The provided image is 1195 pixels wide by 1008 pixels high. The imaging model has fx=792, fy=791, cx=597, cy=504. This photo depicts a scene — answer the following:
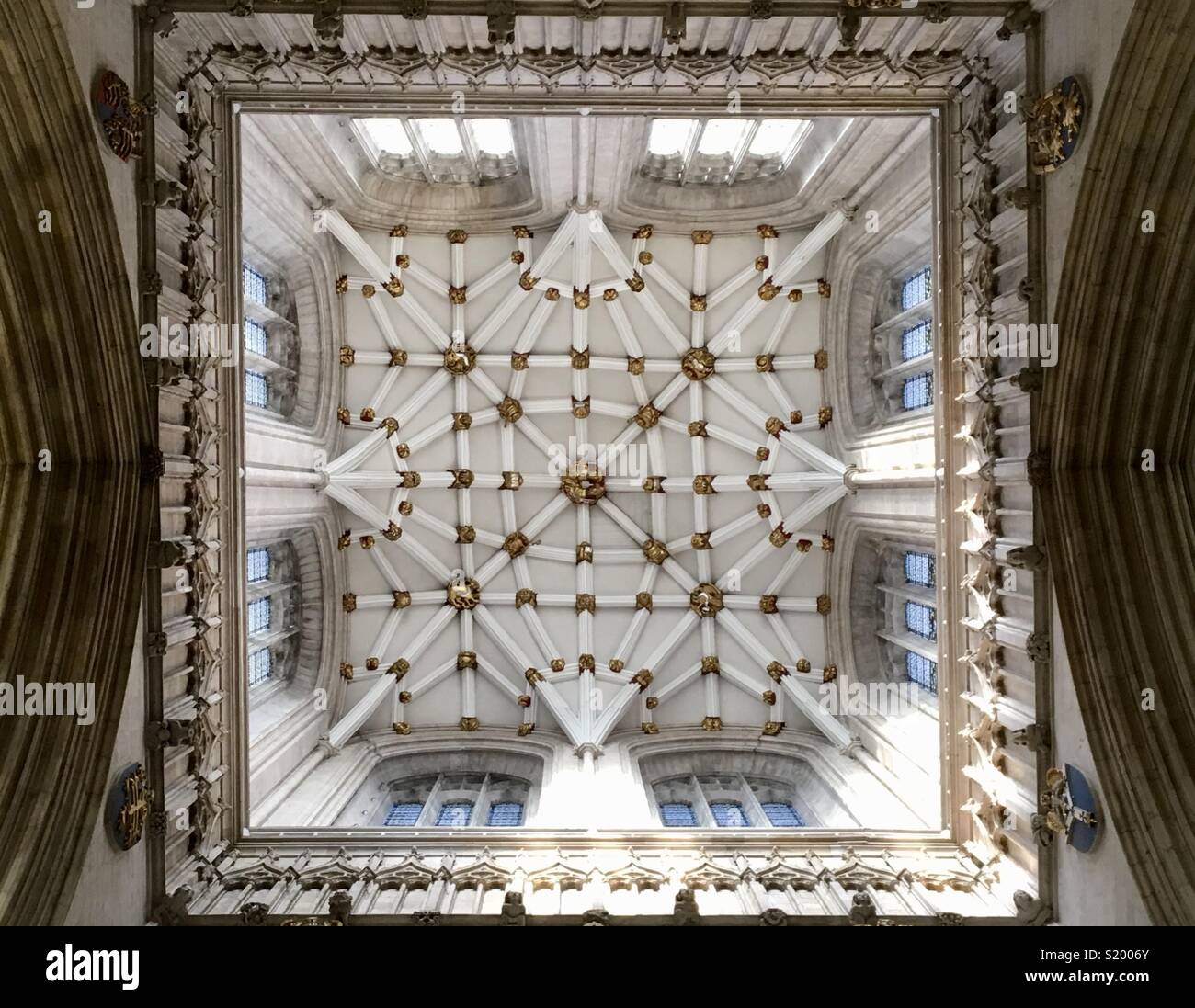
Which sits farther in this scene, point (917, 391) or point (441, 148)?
point (441, 148)

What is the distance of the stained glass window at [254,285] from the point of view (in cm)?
1477

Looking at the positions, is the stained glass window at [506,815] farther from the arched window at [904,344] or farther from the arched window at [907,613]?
the arched window at [904,344]

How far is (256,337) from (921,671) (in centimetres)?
1453

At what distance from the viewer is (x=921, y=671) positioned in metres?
15.5

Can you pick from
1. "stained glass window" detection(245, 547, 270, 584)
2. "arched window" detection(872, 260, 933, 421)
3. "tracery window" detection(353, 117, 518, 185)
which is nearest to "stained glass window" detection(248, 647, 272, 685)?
"stained glass window" detection(245, 547, 270, 584)

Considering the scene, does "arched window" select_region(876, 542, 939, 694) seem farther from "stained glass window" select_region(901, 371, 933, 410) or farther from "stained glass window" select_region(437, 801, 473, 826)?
"stained glass window" select_region(437, 801, 473, 826)

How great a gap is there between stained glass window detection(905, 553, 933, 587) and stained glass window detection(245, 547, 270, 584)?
13.1 m

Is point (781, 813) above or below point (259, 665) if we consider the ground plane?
below

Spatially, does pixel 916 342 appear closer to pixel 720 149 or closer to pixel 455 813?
pixel 720 149

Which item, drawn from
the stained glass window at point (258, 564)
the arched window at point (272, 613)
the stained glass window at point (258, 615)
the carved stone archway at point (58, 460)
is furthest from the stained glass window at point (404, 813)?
the carved stone archway at point (58, 460)

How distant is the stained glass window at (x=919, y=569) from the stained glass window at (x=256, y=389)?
1339 cm

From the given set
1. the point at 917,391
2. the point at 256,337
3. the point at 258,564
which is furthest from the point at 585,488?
the point at 256,337
